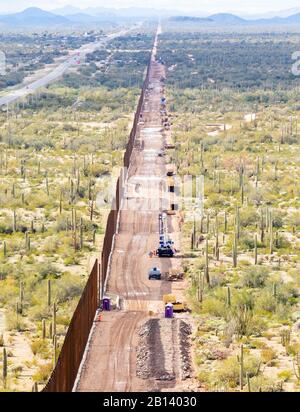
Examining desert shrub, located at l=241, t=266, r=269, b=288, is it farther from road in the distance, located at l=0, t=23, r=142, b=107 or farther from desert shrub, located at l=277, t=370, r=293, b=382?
road in the distance, located at l=0, t=23, r=142, b=107

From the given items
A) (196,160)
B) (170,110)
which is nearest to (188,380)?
(196,160)

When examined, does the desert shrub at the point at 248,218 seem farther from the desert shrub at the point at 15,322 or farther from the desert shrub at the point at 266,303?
the desert shrub at the point at 15,322

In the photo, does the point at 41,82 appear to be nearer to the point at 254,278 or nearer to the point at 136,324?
the point at 254,278

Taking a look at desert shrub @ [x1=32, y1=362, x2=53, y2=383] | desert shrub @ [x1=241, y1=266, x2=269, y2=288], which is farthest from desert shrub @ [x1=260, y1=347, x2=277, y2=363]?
desert shrub @ [x1=241, y1=266, x2=269, y2=288]

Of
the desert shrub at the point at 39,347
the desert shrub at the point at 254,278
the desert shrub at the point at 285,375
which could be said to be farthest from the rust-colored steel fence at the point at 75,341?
the desert shrub at the point at 254,278

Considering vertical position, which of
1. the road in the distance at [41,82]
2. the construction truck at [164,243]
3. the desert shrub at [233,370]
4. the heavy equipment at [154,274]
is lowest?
the road in the distance at [41,82]

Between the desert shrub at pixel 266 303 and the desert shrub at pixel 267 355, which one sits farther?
the desert shrub at pixel 266 303

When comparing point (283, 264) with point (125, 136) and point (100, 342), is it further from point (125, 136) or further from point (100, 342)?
point (125, 136)

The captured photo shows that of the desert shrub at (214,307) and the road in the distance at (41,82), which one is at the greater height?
the desert shrub at (214,307)
